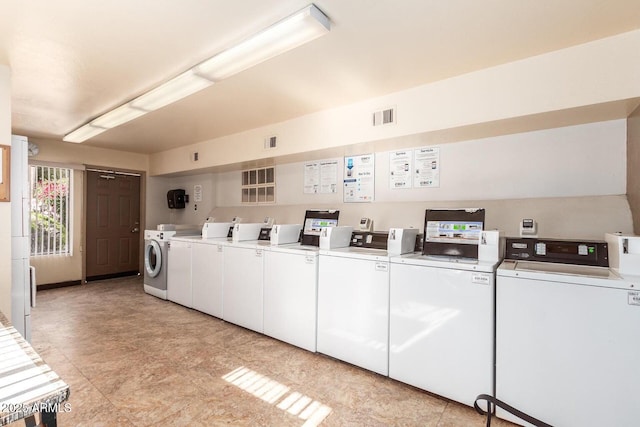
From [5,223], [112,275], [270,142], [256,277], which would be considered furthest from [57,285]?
[270,142]

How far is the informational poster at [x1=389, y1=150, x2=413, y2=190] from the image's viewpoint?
3453 mm

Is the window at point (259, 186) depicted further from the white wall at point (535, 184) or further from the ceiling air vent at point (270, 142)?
the white wall at point (535, 184)

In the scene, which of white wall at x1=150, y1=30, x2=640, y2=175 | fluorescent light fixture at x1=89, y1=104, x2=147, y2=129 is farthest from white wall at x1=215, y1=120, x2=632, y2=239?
fluorescent light fixture at x1=89, y1=104, x2=147, y2=129

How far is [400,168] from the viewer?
3.51 meters

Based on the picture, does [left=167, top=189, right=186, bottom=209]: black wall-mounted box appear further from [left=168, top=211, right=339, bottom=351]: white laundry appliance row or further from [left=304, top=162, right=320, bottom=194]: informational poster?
[left=304, top=162, right=320, bottom=194]: informational poster

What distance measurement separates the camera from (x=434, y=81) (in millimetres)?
2756

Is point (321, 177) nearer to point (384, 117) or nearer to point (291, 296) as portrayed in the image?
point (384, 117)

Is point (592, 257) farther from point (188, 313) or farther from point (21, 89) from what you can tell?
point (21, 89)

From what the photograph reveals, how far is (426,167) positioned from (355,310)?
165 cm

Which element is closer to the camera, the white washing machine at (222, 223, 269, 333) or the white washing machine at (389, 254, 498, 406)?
the white washing machine at (389, 254, 498, 406)

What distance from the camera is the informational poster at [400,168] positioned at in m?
3.45

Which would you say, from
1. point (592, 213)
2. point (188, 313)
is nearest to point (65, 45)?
point (188, 313)

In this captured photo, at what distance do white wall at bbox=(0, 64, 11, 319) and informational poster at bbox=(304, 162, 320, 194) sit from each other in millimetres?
2898

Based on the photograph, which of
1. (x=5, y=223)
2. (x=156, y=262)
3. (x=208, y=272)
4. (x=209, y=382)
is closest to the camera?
(x=209, y=382)
